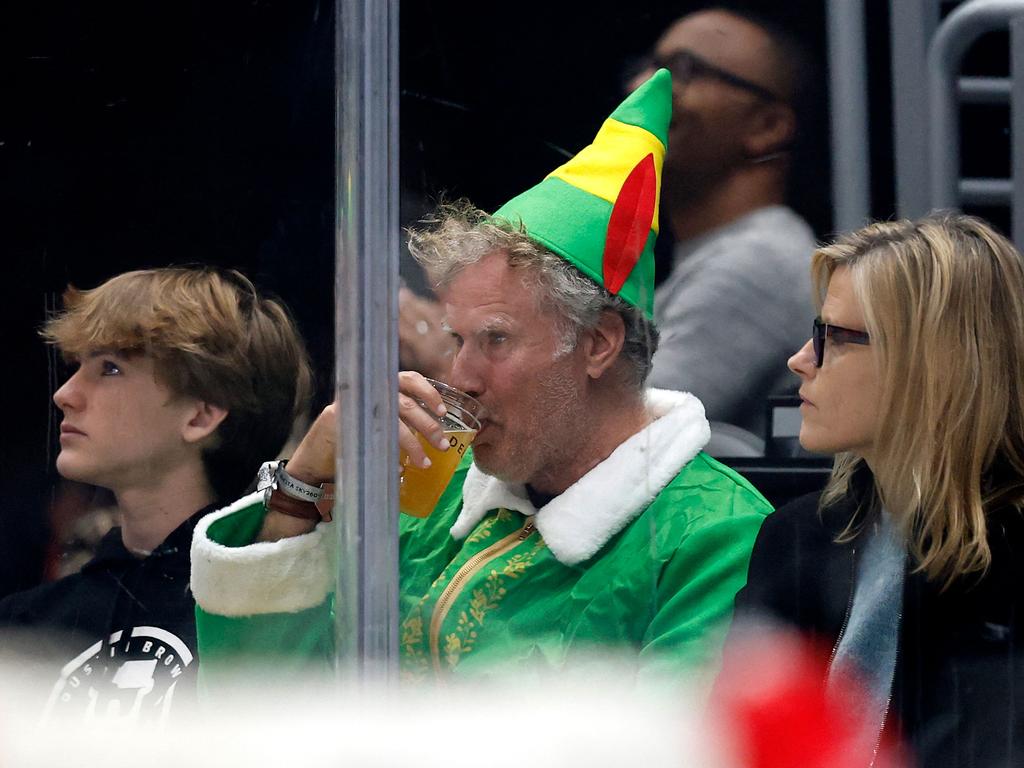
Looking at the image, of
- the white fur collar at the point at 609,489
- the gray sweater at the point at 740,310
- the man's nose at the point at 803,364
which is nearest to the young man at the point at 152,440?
the white fur collar at the point at 609,489

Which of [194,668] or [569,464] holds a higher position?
[569,464]

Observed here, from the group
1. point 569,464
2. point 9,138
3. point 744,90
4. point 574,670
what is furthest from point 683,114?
point 9,138

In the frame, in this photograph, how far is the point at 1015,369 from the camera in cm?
188

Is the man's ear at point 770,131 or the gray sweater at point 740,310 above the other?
the man's ear at point 770,131

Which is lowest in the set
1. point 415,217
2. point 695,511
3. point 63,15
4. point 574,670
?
point 574,670

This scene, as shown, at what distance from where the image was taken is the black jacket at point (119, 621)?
1893 mm

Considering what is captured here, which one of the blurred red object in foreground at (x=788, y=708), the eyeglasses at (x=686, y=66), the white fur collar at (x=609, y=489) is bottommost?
the blurred red object in foreground at (x=788, y=708)

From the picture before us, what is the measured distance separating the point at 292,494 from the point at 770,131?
0.68 meters

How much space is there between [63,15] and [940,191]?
1.01 metres

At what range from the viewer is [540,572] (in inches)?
76.9

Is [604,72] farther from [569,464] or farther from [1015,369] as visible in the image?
[1015,369]

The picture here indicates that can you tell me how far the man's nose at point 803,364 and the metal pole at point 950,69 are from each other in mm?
234

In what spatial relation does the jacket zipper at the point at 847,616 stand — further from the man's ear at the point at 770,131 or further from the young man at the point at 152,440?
the young man at the point at 152,440

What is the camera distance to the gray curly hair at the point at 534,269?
1.87 metres
